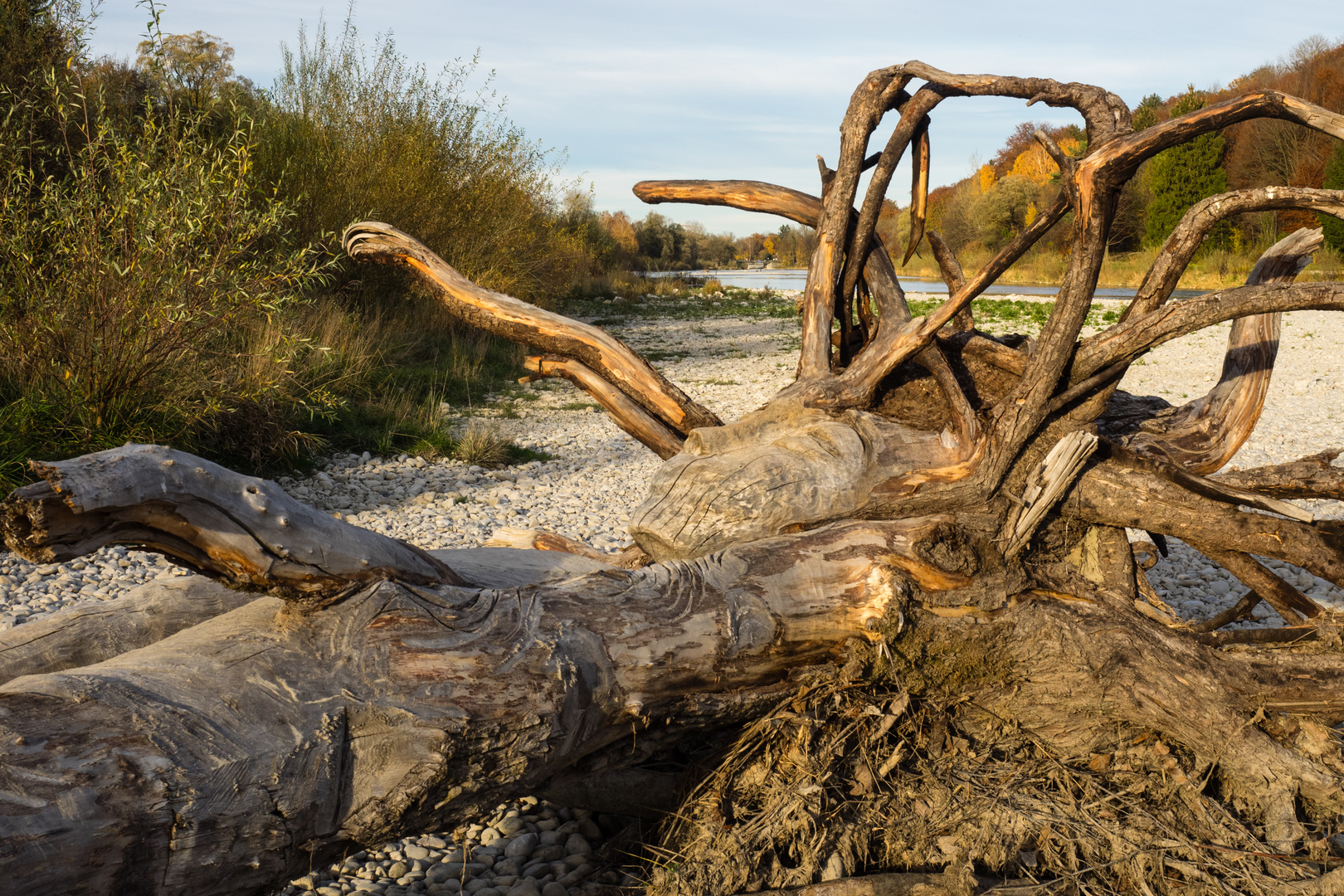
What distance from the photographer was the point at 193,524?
211 cm

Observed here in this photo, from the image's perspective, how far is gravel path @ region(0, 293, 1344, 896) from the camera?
2.95 metres

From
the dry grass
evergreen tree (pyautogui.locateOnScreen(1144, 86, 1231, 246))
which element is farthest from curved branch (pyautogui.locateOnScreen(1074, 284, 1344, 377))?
evergreen tree (pyautogui.locateOnScreen(1144, 86, 1231, 246))

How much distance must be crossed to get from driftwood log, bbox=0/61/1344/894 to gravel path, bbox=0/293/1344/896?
40 centimetres

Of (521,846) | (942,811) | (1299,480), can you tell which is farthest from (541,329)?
(1299,480)

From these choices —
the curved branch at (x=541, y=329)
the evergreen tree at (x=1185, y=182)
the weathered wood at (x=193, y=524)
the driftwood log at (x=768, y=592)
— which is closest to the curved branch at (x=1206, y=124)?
the driftwood log at (x=768, y=592)

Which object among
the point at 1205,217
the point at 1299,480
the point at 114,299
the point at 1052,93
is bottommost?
the point at 1299,480

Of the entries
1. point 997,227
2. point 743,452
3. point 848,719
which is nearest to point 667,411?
point 743,452

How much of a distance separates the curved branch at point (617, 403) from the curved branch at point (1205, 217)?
2110 mm

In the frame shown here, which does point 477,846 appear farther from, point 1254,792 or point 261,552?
point 1254,792

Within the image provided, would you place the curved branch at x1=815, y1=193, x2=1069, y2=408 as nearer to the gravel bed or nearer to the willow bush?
the gravel bed

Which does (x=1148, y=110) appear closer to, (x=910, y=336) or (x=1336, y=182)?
(x=1336, y=182)

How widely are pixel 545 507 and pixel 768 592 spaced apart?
14.7ft

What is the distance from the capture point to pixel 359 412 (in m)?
8.68

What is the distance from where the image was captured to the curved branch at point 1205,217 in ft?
9.85
